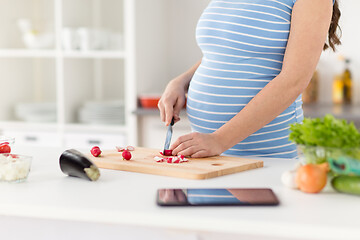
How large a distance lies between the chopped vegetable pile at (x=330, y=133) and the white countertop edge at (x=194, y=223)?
7.6 inches

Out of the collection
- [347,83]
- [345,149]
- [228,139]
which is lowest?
[347,83]

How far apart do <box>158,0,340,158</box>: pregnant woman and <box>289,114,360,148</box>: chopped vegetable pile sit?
15.4 inches

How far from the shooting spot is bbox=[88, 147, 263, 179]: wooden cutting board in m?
1.12

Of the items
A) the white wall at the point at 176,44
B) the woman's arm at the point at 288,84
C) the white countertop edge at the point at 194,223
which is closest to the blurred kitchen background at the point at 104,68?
the white wall at the point at 176,44

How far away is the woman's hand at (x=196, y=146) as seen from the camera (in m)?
1.27

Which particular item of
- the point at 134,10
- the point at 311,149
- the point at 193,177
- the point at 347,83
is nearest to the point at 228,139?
the point at 193,177

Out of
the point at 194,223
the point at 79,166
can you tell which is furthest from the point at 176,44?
the point at 194,223

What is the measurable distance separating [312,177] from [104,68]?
2.81m

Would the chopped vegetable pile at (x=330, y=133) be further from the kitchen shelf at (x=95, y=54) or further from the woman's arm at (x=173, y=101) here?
the kitchen shelf at (x=95, y=54)

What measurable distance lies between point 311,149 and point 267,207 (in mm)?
157

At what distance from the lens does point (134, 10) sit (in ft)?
9.71

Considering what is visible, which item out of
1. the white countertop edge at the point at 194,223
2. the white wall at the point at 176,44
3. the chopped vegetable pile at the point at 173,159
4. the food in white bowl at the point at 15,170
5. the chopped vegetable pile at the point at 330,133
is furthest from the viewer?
the white wall at the point at 176,44

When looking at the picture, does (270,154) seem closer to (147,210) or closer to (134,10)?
(147,210)

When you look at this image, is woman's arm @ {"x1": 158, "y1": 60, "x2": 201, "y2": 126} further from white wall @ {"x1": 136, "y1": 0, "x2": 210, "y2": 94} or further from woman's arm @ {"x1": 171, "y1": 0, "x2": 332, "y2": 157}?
white wall @ {"x1": 136, "y1": 0, "x2": 210, "y2": 94}
